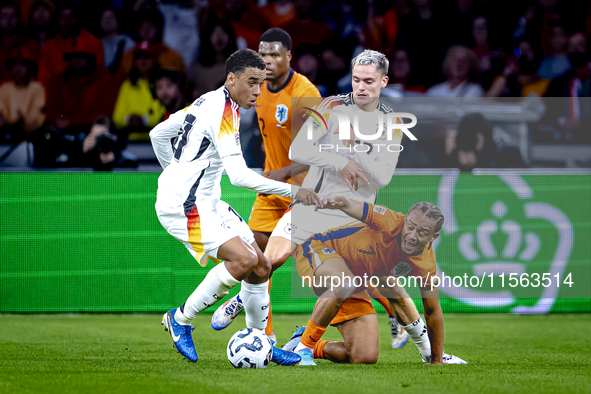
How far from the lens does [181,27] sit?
9.13m

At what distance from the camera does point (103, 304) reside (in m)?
7.09

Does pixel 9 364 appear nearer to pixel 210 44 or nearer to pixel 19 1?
pixel 210 44

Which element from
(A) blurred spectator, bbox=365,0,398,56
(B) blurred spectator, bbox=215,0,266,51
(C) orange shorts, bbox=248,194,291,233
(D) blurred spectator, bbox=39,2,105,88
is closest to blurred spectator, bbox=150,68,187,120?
(D) blurred spectator, bbox=39,2,105,88

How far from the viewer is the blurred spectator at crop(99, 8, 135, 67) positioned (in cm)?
900

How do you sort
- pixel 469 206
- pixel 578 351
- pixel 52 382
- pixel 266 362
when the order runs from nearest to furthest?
pixel 52 382, pixel 266 362, pixel 578 351, pixel 469 206

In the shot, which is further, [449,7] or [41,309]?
[449,7]

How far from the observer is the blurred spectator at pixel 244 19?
9.14 metres

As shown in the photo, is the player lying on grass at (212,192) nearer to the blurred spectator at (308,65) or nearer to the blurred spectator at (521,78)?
the blurred spectator at (308,65)

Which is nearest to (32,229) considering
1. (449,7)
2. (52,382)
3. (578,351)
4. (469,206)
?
(52,382)

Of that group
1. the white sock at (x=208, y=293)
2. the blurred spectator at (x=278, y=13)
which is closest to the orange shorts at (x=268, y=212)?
the white sock at (x=208, y=293)

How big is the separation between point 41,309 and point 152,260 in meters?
1.21

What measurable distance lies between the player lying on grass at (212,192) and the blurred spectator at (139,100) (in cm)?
376

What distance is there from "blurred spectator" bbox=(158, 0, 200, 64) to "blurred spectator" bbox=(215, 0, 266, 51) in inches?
15.7

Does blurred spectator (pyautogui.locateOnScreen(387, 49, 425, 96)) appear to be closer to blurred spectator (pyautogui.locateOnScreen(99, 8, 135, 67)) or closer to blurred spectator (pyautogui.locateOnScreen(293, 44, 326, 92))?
blurred spectator (pyautogui.locateOnScreen(293, 44, 326, 92))
